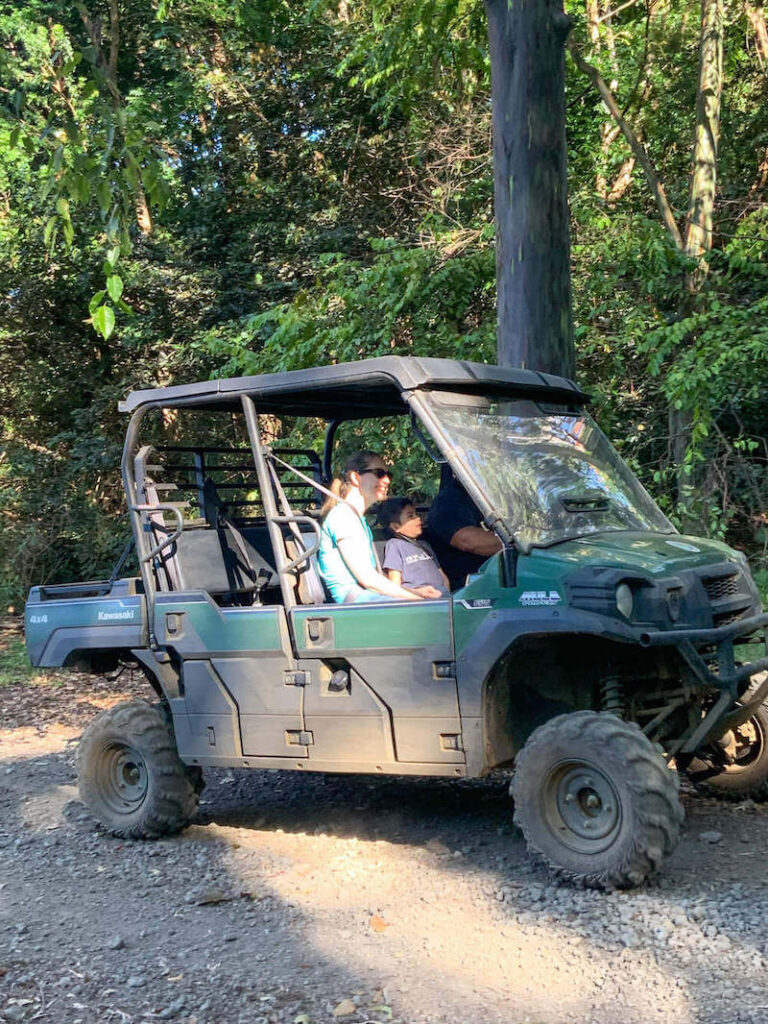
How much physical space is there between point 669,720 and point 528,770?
0.84 m

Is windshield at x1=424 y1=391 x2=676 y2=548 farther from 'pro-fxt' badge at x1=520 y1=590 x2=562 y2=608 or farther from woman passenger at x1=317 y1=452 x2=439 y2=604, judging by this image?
woman passenger at x1=317 y1=452 x2=439 y2=604

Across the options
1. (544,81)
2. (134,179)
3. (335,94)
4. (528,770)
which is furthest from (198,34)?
(528,770)

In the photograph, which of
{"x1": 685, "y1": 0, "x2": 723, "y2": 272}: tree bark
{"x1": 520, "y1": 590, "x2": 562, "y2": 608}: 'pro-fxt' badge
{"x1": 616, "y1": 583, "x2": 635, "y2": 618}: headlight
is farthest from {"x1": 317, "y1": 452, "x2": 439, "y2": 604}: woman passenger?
{"x1": 685, "y1": 0, "x2": 723, "y2": 272}: tree bark

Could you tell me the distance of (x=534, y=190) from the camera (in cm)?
841

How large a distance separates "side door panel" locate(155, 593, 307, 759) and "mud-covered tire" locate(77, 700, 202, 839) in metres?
0.24

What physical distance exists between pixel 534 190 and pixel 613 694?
4437 millimetres

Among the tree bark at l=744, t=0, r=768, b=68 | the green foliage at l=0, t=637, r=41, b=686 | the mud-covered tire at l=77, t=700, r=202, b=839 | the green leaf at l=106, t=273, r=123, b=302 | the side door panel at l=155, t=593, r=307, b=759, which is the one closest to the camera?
the green leaf at l=106, t=273, r=123, b=302

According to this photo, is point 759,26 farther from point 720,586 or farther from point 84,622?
point 84,622

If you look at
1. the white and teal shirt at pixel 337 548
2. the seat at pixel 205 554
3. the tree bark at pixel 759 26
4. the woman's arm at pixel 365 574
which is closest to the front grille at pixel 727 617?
the woman's arm at pixel 365 574

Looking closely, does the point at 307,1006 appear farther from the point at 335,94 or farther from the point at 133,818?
the point at 335,94

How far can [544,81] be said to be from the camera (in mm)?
8422

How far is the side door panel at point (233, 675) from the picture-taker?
19.0 feet

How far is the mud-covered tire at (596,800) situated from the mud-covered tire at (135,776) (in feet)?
7.02

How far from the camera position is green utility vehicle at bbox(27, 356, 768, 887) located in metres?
4.91
